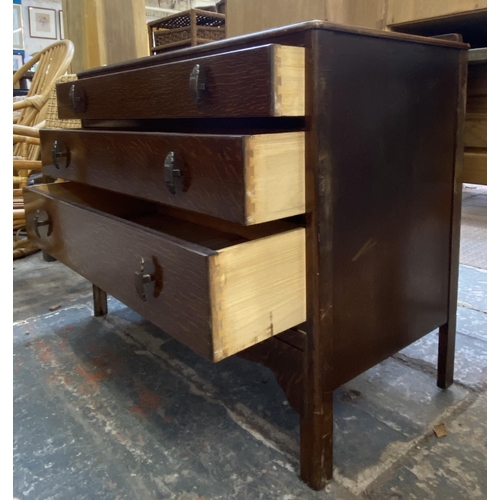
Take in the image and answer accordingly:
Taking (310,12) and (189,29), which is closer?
(310,12)

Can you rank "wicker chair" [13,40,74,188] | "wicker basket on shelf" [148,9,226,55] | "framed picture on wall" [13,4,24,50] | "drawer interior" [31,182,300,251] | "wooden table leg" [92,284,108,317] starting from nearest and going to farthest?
"drawer interior" [31,182,300,251], "wooden table leg" [92,284,108,317], "wicker chair" [13,40,74,188], "wicker basket on shelf" [148,9,226,55], "framed picture on wall" [13,4,24,50]

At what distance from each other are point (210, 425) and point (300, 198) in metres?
0.51

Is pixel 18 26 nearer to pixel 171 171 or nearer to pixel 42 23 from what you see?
pixel 42 23

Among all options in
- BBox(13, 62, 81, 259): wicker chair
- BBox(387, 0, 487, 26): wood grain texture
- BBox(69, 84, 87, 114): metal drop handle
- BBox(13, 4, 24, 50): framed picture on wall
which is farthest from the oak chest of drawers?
BBox(13, 4, 24, 50): framed picture on wall

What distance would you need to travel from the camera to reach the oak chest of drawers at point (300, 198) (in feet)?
2.05

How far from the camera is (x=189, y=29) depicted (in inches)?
110

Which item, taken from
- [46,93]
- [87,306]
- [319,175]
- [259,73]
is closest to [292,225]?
[319,175]

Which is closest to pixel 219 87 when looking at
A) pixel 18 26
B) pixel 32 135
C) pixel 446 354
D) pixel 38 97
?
pixel 446 354

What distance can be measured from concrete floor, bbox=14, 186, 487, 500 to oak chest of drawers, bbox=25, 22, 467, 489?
0.09m

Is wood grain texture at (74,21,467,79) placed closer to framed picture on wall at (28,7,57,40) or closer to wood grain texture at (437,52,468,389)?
wood grain texture at (437,52,468,389)

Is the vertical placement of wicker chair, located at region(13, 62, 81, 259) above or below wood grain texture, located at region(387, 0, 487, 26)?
below

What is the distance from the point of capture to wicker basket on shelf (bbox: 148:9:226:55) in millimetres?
2775

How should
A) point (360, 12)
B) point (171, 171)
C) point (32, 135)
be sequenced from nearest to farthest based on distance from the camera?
point (171, 171) < point (360, 12) < point (32, 135)
